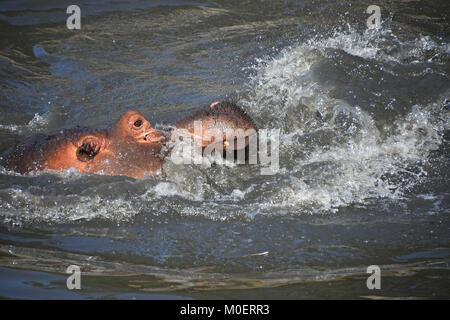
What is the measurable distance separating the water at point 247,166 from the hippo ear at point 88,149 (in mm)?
128

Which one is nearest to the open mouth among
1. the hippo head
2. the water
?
the hippo head

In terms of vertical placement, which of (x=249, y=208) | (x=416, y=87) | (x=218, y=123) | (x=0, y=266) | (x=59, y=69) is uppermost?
(x=59, y=69)

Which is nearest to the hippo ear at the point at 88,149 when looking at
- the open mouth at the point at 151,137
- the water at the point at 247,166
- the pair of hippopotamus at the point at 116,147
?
the pair of hippopotamus at the point at 116,147

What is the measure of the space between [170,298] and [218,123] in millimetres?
1369

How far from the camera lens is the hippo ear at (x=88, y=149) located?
328 centimetres

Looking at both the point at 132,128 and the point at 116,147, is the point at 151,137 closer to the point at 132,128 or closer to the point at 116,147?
the point at 132,128

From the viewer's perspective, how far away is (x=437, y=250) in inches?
103

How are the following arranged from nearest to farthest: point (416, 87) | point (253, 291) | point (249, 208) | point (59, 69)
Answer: point (253, 291) → point (249, 208) → point (416, 87) → point (59, 69)

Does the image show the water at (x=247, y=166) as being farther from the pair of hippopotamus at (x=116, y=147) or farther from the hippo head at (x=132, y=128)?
the hippo head at (x=132, y=128)

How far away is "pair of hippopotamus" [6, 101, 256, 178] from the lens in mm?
3289

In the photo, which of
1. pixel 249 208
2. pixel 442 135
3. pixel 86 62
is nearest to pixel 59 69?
pixel 86 62

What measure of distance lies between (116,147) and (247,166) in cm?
90

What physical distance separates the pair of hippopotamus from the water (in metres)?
0.10
